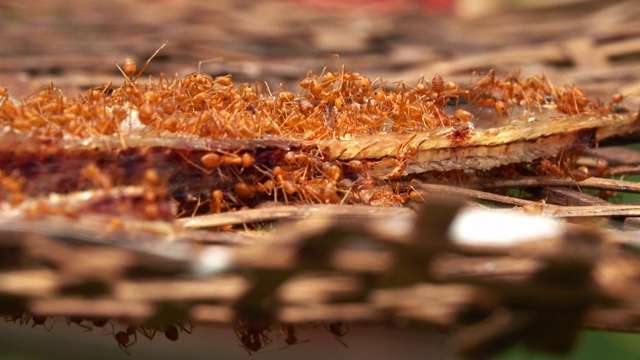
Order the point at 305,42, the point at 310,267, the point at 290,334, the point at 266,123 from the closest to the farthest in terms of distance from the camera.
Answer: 1. the point at 310,267
2. the point at 290,334
3. the point at 266,123
4. the point at 305,42

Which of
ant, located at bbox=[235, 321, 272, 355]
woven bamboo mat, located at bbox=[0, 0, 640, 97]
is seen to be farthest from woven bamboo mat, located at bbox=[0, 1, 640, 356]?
woven bamboo mat, located at bbox=[0, 0, 640, 97]

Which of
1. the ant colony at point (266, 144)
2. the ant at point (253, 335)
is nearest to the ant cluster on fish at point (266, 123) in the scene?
the ant colony at point (266, 144)

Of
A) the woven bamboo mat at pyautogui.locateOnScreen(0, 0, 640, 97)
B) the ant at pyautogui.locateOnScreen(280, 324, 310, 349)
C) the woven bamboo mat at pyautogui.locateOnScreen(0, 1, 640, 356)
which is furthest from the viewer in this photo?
the woven bamboo mat at pyautogui.locateOnScreen(0, 0, 640, 97)

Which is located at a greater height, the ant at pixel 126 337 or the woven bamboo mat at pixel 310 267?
the woven bamboo mat at pixel 310 267

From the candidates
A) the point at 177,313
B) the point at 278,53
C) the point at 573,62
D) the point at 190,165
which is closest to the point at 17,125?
the point at 190,165

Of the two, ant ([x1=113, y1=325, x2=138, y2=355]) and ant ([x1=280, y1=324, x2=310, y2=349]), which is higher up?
ant ([x1=280, y1=324, x2=310, y2=349])

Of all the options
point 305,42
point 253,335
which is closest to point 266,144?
point 253,335

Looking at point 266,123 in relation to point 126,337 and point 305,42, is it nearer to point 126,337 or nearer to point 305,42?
point 126,337

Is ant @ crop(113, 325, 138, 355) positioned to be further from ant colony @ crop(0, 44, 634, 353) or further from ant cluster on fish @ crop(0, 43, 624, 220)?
ant cluster on fish @ crop(0, 43, 624, 220)

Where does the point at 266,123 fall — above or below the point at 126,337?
above

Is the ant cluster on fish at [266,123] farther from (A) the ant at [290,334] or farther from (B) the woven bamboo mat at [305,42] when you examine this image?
(B) the woven bamboo mat at [305,42]

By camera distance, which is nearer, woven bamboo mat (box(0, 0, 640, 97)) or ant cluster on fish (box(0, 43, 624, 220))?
ant cluster on fish (box(0, 43, 624, 220))
